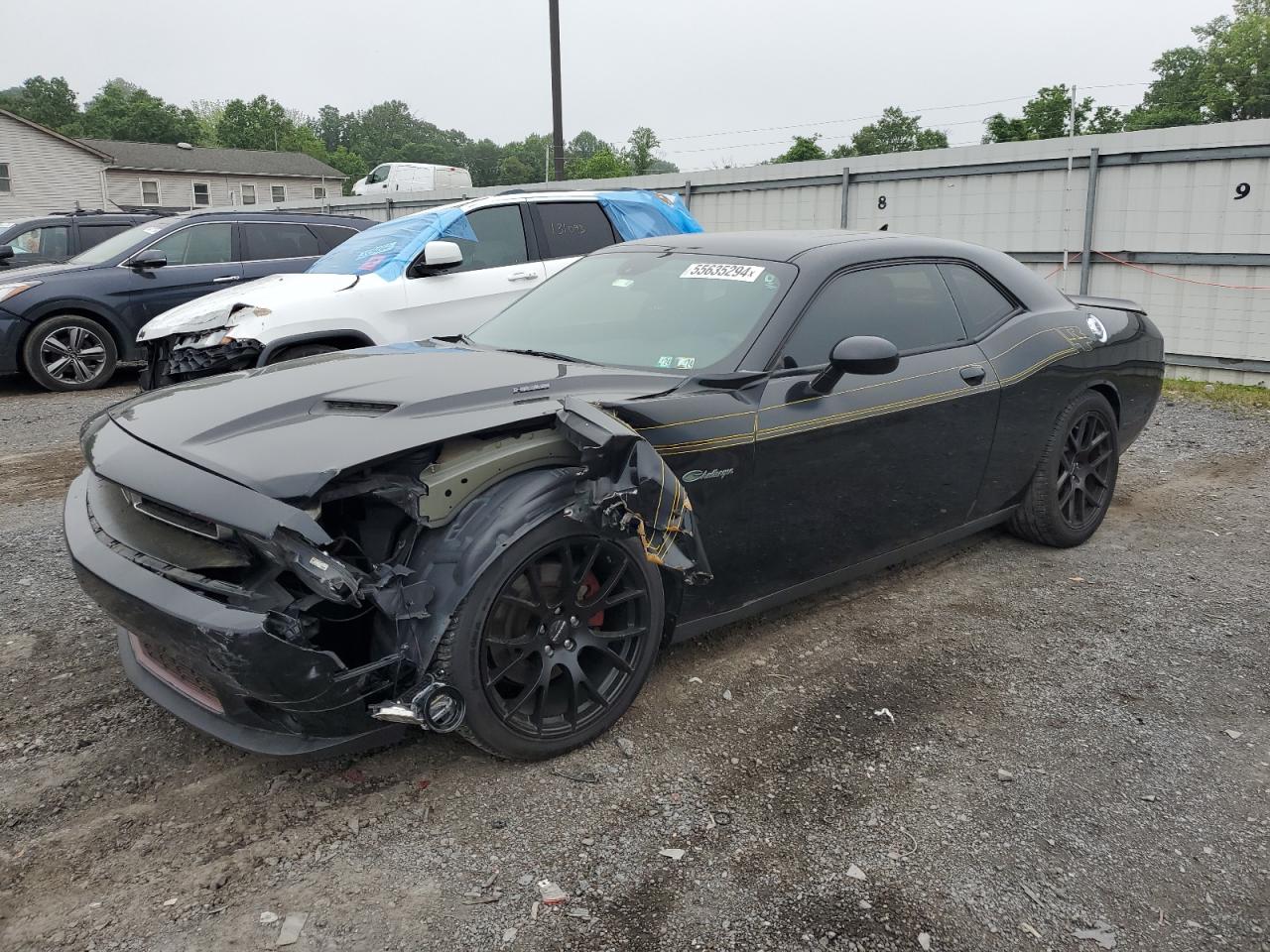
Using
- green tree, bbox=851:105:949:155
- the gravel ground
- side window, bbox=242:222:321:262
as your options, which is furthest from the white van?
green tree, bbox=851:105:949:155

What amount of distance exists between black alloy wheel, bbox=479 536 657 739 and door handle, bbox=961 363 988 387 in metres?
1.95

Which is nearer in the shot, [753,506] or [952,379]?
[753,506]

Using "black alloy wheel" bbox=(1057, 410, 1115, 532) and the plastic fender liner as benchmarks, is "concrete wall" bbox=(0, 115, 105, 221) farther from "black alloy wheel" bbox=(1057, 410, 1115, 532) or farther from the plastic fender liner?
the plastic fender liner

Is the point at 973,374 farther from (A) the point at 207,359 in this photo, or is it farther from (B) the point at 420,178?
(B) the point at 420,178

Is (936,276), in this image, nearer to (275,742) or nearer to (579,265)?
(579,265)

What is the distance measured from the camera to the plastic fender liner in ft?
9.16

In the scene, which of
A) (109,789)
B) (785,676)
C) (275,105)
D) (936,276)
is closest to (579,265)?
(936,276)

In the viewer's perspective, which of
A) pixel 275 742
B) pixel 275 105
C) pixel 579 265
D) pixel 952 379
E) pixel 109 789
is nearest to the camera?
pixel 275 742

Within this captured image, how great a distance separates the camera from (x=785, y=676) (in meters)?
3.63

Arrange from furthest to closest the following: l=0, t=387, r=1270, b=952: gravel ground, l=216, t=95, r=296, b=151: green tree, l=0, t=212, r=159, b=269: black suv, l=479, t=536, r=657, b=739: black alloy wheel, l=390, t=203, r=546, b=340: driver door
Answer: l=216, t=95, r=296, b=151: green tree → l=0, t=212, r=159, b=269: black suv → l=390, t=203, r=546, b=340: driver door → l=479, t=536, r=657, b=739: black alloy wheel → l=0, t=387, r=1270, b=952: gravel ground

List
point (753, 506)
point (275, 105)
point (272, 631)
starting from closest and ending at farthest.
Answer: point (272, 631) → point (753, 506) → point (275, 105)

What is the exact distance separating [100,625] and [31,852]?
1.55m

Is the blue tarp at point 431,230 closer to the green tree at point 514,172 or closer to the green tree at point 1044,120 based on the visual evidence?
the green tree at point 1044,120

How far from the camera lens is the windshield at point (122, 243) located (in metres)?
10.0
